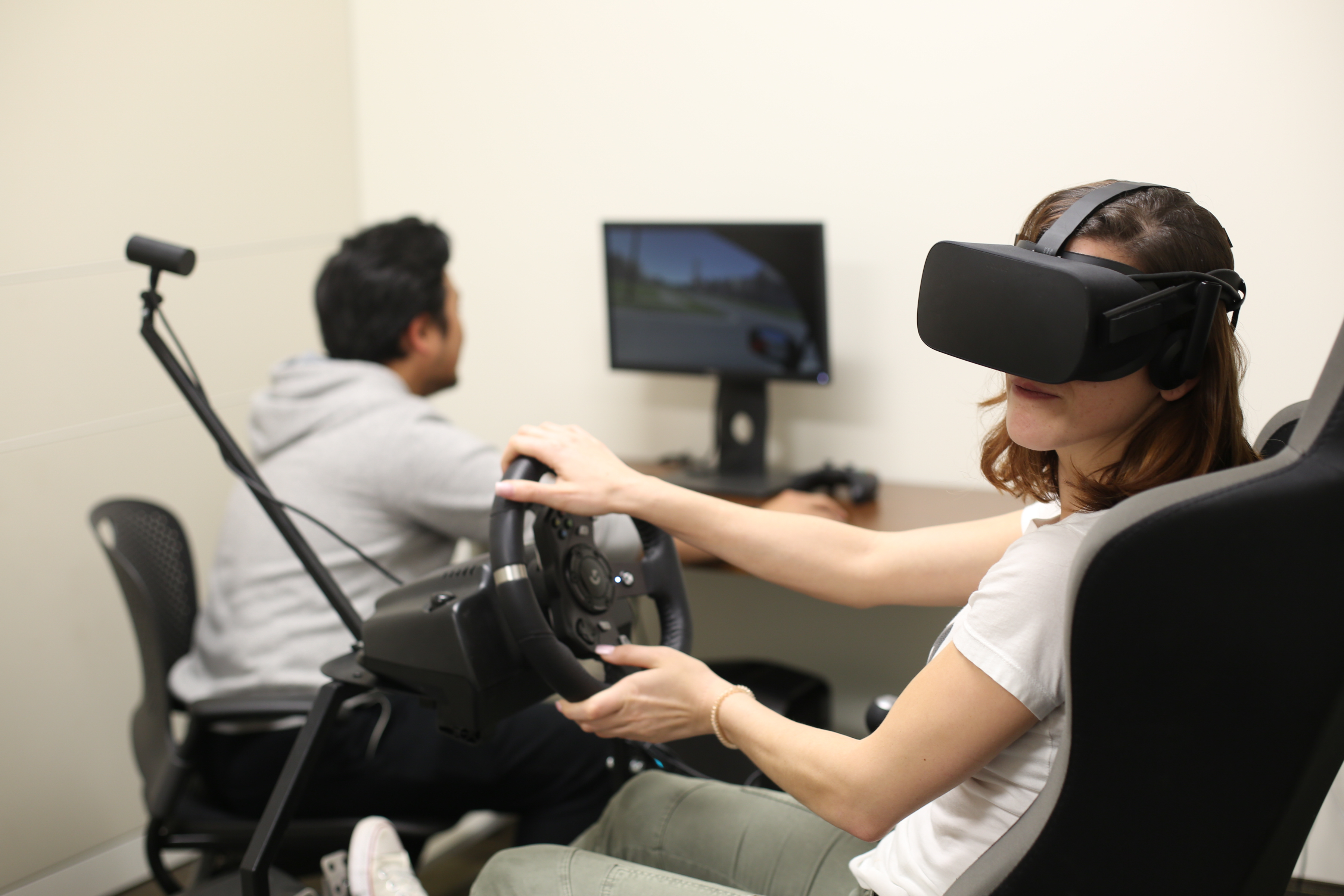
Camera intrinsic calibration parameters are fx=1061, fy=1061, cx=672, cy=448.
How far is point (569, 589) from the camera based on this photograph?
133cm

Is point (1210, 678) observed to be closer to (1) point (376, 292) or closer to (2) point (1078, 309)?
(2) point (1078, 309)

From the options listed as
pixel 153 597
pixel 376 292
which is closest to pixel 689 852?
pixel 153 597

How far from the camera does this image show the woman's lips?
3.31 feet

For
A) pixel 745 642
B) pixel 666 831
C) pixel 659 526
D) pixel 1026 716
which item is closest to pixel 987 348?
pixel 1026 716

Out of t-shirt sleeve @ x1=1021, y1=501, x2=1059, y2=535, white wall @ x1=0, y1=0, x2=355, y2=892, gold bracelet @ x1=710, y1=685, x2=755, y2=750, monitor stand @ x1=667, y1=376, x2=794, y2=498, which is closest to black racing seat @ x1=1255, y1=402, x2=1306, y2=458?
t-shirt sleeve @ x1=1021, y1=501, x2=1059, y2=535

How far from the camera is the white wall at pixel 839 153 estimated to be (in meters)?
1.97

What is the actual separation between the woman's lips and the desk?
3.63 ft

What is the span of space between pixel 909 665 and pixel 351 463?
123 centimetres

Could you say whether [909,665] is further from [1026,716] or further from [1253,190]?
[1026,716]

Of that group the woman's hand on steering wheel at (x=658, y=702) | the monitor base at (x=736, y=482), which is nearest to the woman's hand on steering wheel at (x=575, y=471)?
the woman's hand on steering wheel at (x=658, y=702)

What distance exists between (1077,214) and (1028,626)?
379 millimetres

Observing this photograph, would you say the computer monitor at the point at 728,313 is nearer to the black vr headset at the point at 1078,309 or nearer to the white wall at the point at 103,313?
the white wall at the point at 103,313

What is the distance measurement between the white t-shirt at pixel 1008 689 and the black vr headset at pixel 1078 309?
0.15 m

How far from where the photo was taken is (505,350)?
305 centimetres
